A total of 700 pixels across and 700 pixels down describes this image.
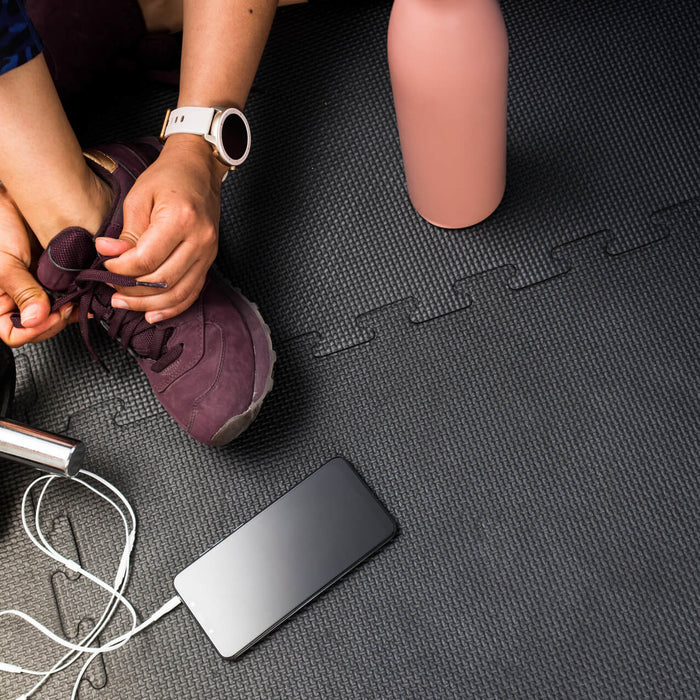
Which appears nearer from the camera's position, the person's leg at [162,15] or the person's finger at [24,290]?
the person's finger at [24,290]

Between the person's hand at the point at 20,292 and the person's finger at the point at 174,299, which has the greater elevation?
the person's hand at the point at 20,292

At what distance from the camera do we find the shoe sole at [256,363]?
0.75 m

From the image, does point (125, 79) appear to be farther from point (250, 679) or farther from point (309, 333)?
point (250, 679)

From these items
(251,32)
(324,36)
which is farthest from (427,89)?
(324,36)

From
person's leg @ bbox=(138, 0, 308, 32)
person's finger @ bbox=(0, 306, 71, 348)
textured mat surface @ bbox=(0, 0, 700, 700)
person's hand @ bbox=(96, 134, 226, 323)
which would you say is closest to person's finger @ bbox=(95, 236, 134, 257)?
person's hand @ bbox=(96, 134, 226, 323)

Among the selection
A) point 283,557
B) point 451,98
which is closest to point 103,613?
point 283,557

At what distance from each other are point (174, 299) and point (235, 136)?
19 cm

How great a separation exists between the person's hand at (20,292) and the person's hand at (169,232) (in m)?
0.08

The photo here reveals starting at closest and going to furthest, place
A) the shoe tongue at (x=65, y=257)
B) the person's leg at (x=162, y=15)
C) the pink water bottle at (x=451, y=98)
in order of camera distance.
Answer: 1. the pink water bottle at (x=451, y=98)
2. the shoe tongue at (x=65, y=257)
3. the person's leg at (x=162, y=15)

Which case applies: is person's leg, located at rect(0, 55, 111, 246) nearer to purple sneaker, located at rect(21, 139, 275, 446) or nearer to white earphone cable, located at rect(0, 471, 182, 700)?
purple sneaker, located at rect(21, 139, 275, 446)

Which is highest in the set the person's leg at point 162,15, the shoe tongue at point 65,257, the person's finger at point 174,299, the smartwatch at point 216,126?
the person's leg at point 162,15

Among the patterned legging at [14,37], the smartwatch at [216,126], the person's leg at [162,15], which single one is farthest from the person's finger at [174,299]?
the person's leg at [162,15]

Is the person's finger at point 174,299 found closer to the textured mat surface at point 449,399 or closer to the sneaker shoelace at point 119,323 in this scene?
the sneaker shoelace at point 119,323

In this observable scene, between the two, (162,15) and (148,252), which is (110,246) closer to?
(148,252)
